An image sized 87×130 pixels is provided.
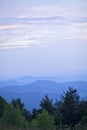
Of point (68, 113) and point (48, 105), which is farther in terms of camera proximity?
point (48, 105)

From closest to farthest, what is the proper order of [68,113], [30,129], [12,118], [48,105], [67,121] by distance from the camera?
[30,129] < [12,118] < [67,121] < [68,113] < [48,105]

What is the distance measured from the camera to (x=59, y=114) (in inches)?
1044

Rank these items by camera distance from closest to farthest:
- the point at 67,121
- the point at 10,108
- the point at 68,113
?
1. the point at 10,108
2. the point at 67,121
3. the point at 68,113

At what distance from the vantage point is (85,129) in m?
10.6

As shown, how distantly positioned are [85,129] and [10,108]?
7525 millimetres

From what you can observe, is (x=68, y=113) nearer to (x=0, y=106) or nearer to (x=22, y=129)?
(x=0, y=106)

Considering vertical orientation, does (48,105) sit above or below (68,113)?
above

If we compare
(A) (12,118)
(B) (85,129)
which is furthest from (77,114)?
(B) (85,129)

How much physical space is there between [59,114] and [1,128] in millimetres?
16374

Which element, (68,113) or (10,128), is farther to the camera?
(68,113)

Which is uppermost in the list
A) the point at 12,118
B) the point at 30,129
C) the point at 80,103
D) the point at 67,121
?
the point at 80,103

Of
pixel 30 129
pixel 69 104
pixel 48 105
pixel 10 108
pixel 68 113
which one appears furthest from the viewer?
pixel 48 105

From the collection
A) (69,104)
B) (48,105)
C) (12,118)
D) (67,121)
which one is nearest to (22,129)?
(12,118)

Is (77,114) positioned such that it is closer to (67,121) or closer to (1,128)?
(67,121)
